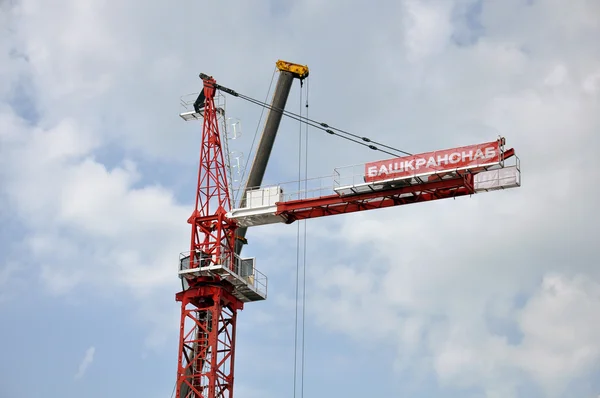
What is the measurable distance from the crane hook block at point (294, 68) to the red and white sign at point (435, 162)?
817 inches

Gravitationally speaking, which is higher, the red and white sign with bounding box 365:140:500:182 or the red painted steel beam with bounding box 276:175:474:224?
the red and white sign with bounding box 365:140:500:182

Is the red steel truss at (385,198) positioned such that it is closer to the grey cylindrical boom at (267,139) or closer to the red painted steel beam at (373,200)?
the red painted steel beam at (373,200)

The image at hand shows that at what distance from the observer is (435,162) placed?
261 feet

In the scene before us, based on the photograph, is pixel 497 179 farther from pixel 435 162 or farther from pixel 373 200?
pixel 373 200

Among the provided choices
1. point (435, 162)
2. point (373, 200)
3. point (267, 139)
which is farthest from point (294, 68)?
point (435, 162)

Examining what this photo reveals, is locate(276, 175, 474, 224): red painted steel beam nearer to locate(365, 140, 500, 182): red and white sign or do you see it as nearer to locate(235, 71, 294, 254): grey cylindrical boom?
locate(365, 140, 500, 182): red and white sign

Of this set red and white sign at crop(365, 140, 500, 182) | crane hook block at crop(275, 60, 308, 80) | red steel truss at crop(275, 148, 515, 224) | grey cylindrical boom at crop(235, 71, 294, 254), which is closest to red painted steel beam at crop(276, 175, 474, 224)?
red steel truss at crop(275, 148, 515, 224)

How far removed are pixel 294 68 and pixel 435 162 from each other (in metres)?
24.6

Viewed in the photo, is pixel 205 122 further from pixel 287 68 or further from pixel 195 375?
pixel 195 375

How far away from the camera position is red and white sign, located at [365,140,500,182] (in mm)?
78000

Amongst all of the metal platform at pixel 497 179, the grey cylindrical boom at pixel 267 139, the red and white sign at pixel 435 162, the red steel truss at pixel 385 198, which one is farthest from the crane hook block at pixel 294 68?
the metal platform at pixel 497 179

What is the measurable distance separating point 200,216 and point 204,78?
538 inches

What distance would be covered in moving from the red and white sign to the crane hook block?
20749mm

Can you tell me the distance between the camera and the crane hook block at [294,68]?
325 feet
